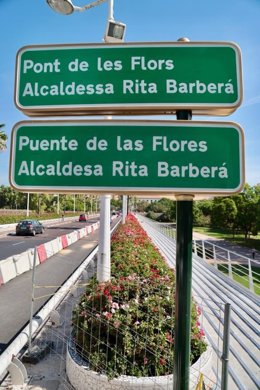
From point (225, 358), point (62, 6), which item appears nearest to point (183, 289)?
point (225, 358)

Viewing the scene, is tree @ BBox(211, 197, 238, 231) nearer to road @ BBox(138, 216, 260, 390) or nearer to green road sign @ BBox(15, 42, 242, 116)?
road @ BBox(138, 216, 260, 390)

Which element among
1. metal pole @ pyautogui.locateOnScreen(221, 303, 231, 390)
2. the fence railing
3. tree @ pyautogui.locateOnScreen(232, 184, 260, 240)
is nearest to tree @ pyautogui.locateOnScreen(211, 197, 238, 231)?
tree @ pyautogui.locateOnScreen(232, 184, 260, 240)

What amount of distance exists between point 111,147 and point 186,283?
988 mm

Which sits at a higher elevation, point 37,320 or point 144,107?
point 144,107

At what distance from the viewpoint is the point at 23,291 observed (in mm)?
9445

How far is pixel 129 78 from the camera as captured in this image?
2.03m

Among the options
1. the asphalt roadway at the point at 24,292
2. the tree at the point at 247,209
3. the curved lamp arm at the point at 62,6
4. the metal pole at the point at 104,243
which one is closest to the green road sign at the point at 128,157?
the curved lamp arm at the point at 62,6

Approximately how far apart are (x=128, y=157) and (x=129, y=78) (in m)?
0.53

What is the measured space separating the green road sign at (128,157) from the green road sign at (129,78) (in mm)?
158

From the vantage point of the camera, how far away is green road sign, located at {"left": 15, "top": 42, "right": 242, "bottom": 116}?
77.9 inches

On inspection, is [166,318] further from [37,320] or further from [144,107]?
[144,107]

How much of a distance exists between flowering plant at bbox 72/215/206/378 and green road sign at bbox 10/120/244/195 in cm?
292

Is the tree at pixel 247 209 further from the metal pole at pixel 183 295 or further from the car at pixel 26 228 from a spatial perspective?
the metal pole at pixel 183 295

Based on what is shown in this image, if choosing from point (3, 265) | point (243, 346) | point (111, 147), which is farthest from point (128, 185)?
point (3, 265)
